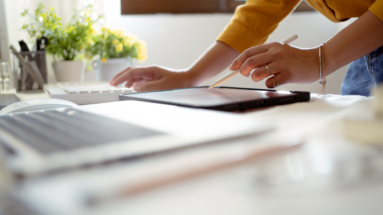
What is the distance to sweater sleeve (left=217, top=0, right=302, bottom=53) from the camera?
3.11 feet

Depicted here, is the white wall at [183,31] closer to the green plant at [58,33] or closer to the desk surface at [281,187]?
the green plant at [58,33]

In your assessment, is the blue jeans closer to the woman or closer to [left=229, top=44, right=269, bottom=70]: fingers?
the woman

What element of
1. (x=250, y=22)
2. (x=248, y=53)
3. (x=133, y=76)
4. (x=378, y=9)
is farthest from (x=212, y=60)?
(x=378, y=9)

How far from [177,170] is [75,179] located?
0.06 meters

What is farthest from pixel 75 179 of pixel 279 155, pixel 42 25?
pixel 42 25

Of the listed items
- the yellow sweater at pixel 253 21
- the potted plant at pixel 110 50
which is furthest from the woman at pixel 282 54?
the potted plant at pixel 110 50

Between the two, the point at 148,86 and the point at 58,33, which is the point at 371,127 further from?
the point at 58,33

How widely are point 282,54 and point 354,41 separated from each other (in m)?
0.16

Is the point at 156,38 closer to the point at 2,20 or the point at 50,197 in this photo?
the point at 2,20

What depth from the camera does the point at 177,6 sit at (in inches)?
75.4

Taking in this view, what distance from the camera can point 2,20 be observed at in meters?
1.36

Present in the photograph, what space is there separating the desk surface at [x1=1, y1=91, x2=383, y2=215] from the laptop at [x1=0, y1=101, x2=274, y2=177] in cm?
1

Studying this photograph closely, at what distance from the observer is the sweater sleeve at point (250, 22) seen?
95cm

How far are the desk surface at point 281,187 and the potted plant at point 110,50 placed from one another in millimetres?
1249
